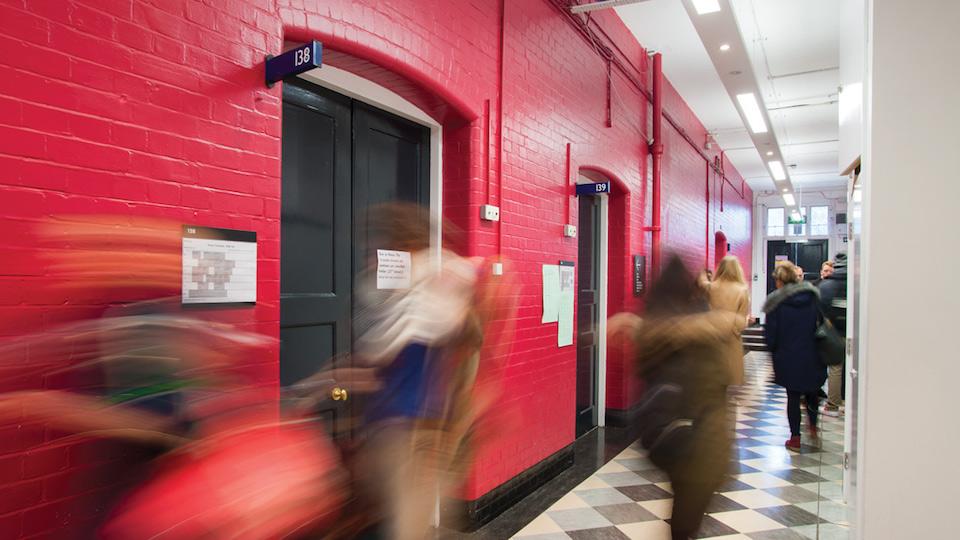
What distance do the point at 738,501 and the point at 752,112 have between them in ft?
15.6

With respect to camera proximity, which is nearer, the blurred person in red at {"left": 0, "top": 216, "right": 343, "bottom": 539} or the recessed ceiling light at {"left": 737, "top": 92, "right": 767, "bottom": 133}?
the blurred person in red at {"left": 0, "top": 216, "right": 343, "bottom": 539}

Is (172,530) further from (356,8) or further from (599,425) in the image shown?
(599,425)

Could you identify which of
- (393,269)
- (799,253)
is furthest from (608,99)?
(799,253)

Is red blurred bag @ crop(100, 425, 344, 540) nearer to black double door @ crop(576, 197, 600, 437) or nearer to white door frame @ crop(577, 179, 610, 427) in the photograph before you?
black double door @ crop(576, 197, 600, 437)

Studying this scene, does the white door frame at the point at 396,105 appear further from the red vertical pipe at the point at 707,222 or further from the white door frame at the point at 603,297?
the red vertical pipe at the point at 707,222

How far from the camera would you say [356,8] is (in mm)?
2426

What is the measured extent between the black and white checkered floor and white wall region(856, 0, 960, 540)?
0.60 m

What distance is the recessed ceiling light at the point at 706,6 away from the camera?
4.01 metres

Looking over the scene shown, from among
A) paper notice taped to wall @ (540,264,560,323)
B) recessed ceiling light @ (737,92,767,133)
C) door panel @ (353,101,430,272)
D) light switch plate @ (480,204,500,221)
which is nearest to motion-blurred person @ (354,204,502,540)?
door panel @ (353,101,430,272)

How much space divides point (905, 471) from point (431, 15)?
9.52 ft

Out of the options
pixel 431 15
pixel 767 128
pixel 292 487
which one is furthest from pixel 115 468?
pixel 767 128

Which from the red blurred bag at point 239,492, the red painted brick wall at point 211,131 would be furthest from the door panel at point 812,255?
the red blurred bag at point 239,492

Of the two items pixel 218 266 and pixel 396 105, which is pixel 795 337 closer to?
pixel 396 105

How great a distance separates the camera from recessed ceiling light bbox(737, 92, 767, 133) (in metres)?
6.18
